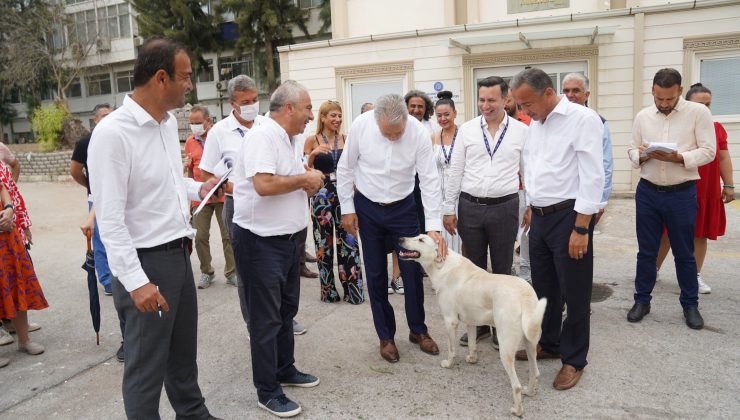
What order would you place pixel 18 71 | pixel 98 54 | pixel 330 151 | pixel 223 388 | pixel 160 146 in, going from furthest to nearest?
pixel 98 54 → pixel 18 71 → pixel 330 151 → pixel 223 388 → pixel 160 146

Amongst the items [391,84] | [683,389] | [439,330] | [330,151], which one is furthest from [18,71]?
[683,389]

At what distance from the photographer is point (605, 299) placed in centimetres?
508

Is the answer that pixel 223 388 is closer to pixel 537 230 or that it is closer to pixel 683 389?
pixel 537 230

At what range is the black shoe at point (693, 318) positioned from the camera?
4234 millimetres

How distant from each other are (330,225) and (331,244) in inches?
7.9

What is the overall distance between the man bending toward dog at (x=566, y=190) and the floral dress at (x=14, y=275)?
160 inches

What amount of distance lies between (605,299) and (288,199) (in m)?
3.45

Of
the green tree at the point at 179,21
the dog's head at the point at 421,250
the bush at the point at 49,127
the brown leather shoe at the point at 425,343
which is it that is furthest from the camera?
the green tree at the point at 179,21

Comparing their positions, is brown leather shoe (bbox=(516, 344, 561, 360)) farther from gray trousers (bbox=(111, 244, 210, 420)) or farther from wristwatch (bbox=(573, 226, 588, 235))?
gray trousers (bbox=(111, 244, 210, 420))

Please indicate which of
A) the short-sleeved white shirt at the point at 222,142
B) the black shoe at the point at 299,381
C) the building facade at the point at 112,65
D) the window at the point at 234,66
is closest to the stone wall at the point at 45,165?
the building facade at the point at 112,65

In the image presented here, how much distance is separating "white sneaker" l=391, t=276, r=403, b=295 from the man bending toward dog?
2.16 meters

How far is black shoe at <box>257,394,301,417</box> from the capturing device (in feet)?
10.6

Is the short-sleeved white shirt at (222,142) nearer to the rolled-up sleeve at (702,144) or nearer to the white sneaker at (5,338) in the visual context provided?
the white sneaker at (5,338)

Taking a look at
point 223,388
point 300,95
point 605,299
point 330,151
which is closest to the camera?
point 300,95
